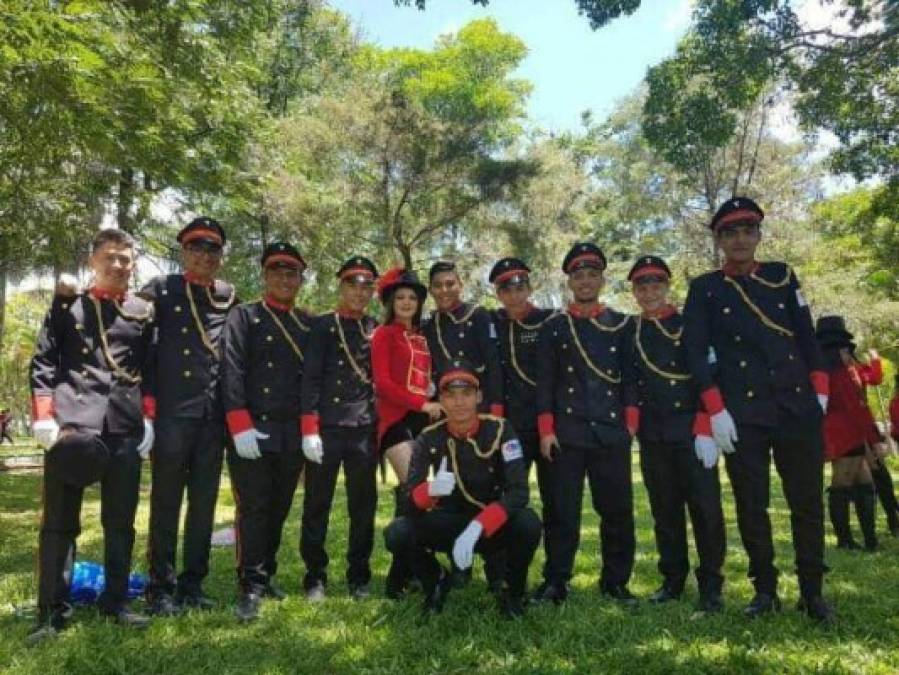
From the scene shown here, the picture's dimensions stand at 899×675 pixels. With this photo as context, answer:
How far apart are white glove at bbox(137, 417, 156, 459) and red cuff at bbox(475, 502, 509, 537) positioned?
2.14 m

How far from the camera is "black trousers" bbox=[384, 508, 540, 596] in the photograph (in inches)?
179

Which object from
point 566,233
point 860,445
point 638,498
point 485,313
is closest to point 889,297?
point 566,233

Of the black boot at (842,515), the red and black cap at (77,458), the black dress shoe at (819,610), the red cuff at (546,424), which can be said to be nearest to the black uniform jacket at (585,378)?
the red cuff at (546,424)

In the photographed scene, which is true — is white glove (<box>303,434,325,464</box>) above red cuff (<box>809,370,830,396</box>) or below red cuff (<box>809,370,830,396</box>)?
below

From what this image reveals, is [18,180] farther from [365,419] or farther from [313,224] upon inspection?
[313,224]

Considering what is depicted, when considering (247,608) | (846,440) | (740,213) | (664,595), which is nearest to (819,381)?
(740,213)

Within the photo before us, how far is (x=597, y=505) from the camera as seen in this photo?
5.23 meters

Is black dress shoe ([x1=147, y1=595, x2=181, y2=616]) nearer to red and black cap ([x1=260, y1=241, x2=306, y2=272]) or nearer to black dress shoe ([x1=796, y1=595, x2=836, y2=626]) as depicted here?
red and black cap ([x1=260, y1=241, x2=306, y2=272])

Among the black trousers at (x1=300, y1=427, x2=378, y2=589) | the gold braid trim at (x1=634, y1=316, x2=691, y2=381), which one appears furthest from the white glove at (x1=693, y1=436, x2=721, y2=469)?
the black trousers at (x1=300, y1=427, x2=378, y2=589)

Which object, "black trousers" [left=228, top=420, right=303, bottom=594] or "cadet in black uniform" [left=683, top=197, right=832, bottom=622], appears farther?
"black trousers" [left=228, top=420, right=303, bottom=594]

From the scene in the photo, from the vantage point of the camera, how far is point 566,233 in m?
21.4

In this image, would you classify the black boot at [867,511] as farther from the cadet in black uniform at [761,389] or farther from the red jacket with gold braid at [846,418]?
the cadet in black uniform at [761,389]

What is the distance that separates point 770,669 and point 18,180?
9.44m

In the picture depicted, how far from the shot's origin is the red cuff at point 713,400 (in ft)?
15.0
